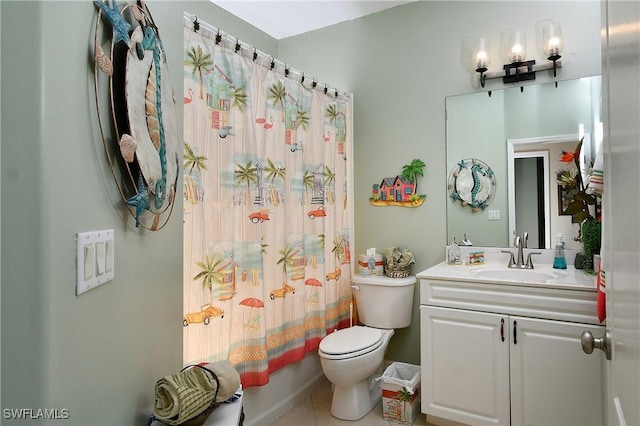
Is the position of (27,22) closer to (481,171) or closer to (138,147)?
(138,147)

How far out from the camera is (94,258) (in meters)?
0.83

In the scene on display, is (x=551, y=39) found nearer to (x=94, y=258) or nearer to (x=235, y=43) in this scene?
(x=235, y=43)

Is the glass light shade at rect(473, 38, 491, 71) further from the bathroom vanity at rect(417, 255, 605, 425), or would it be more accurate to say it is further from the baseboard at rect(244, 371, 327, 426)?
the baseboard at rect(244, 371, 327, 426)

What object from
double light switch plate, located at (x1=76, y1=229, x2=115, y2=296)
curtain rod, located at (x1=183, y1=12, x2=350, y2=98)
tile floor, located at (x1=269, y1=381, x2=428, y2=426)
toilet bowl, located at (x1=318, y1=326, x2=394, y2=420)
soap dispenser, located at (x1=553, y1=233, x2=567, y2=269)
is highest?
curtain rod, located at (x1=183, y1=12, x2=350, y2=98)

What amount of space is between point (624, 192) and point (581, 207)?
189 cm

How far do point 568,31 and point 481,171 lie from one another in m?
0.98

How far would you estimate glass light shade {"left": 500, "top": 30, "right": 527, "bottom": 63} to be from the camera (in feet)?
8.27

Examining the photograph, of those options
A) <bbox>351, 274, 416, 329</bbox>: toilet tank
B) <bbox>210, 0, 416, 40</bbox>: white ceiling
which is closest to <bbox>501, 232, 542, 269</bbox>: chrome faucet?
<bbox>351, 274, 416, 329</bbox>: toilet tank

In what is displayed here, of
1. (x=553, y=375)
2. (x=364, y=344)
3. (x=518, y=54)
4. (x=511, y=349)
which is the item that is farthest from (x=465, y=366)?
(x=518, y=54)

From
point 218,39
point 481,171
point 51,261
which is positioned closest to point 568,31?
point 481,171

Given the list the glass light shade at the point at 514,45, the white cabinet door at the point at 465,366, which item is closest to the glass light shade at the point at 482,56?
the glass light shade at the point at 514,45

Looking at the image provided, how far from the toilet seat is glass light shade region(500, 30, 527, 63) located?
197 centimetres

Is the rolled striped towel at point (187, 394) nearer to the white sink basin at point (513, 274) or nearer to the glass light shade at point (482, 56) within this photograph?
the white sink basin at point (513, 274)

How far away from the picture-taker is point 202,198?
184 centimetres
